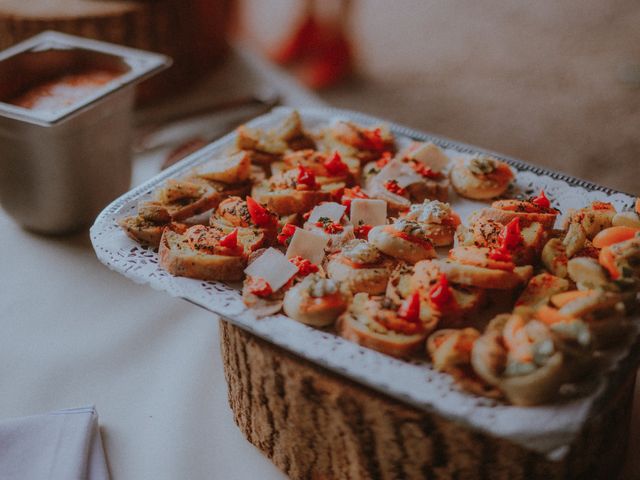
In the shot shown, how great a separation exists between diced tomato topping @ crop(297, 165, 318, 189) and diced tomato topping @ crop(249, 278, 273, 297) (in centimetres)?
34

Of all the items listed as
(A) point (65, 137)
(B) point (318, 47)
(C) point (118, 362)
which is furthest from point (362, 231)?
(B) point (318, 47)

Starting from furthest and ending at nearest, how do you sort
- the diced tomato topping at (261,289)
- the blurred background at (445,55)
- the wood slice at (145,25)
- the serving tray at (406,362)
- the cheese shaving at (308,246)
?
the blurred background at (445,55)
the wood slice at (145,25)
the cheese shaving at (308,246)
the diced tomato topping at (261,289)
the serving tray at (406,362)

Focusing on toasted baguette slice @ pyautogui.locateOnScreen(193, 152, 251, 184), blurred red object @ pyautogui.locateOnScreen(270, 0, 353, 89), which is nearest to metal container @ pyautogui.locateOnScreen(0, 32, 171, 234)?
toasted baguette slice @ pyautogui.locateOnScreen(193, 152, 251, 184)

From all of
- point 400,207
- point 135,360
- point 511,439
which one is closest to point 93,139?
point 135,360

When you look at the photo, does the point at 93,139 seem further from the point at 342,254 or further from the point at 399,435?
the point at 399,435

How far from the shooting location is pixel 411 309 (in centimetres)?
100

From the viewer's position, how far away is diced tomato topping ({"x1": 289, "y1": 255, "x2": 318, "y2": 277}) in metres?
1.15

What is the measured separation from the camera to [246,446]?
1.30 m

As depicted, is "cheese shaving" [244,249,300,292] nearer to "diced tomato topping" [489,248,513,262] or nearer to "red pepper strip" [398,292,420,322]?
"red pepper strip" [398,292,420,322]

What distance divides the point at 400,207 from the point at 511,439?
0.62 metres

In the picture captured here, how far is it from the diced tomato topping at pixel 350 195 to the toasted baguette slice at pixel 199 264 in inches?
10.9

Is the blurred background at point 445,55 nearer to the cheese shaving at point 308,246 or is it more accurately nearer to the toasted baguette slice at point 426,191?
the toasted baguette slice at point 426,191

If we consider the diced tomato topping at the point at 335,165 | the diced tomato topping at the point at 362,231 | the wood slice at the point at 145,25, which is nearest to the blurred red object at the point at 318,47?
the wood slice at the point at 145,25

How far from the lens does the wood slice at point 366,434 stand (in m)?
0.95
